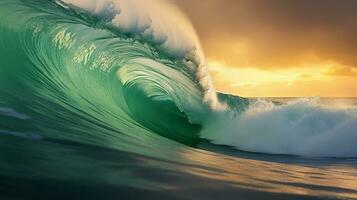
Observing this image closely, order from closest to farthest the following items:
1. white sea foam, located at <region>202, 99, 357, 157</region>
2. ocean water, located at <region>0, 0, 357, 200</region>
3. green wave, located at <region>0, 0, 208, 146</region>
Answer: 1. ocean water, located at <region>0, 0, 357, 200</region>
2. green wave, located at <region>0, 0, 208, 146</region>
3. white sea foam, located at <region>202, 99, 357, 157</region>

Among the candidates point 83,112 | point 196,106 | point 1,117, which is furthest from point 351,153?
point 1,117

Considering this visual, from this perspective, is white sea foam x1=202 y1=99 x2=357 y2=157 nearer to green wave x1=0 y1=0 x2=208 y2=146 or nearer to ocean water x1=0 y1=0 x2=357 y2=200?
ocean water x1=0 y1=0 x2=357 y2=200

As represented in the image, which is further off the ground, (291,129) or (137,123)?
Answer: (291,129)

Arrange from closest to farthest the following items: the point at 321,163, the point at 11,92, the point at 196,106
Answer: the point at 11,92
the point at 321,163
the point at 196,106

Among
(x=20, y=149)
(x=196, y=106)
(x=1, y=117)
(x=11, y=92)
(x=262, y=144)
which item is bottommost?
(x=20, y=149)

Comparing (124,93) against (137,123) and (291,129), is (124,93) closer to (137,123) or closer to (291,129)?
(137,123)

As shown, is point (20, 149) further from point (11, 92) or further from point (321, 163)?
point (321, 163)

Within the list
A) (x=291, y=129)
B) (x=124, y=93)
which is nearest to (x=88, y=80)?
(x=124, y=93)
